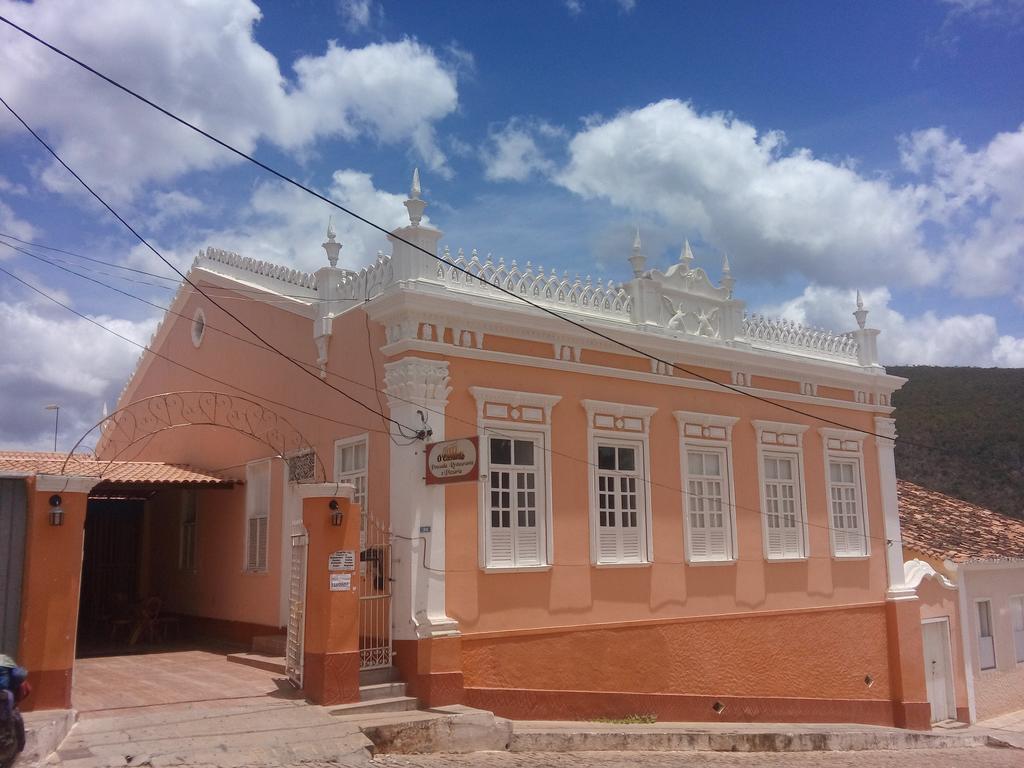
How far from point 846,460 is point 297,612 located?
9.85 metres

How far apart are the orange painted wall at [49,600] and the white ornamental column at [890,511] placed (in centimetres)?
1267

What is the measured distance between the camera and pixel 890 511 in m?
15.7

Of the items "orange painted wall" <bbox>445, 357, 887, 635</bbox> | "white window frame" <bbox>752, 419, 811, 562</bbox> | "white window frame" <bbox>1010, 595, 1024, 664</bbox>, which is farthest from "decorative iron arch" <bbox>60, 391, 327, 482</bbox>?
"white window frame" <bbox>1010, 595, 1024, 664</bbox>

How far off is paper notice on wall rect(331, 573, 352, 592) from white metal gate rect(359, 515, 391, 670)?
694 millimetres

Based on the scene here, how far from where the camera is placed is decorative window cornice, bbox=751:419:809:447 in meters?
14.1

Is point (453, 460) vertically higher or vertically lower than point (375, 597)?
higher

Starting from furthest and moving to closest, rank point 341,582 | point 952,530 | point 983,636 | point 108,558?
point 952,530 < point 983,636 < point 108,558 < point 341,582

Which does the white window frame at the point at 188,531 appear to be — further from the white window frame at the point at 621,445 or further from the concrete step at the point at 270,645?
the white window frame at the point at 621,445

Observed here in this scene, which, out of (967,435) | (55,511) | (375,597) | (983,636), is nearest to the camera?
(55,511)

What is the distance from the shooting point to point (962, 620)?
1670cm

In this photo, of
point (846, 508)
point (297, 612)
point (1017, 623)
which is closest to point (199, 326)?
point (297, 612)

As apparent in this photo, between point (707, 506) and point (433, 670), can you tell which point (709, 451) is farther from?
point (433, 670)

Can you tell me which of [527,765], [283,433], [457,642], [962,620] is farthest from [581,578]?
[962,620]

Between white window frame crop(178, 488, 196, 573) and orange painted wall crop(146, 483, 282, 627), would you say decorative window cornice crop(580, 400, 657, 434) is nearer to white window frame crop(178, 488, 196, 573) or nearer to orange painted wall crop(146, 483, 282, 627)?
orange painted wall crop(146, 483, 282, 627)
